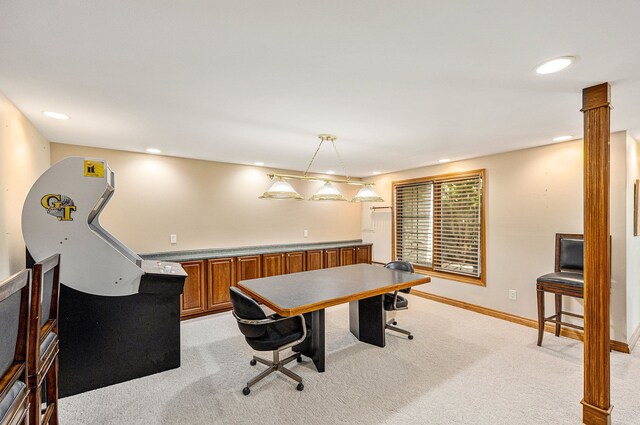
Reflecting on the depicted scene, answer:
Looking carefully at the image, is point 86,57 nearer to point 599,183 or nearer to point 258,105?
point 258,105

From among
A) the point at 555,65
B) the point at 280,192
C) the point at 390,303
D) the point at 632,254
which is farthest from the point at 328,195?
the point at 632,254

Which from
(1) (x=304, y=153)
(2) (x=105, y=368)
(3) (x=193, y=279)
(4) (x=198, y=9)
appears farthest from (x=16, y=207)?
(1) (x=304, y=153)

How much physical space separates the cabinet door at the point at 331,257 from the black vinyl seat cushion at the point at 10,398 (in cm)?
446

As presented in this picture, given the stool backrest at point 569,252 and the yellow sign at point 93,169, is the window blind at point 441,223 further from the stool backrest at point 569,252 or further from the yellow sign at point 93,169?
the yellow sign at point 93,169

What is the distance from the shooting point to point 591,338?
1.95 meters

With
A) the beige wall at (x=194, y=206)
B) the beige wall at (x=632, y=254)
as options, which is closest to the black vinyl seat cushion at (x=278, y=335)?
the beige wall at (x=194, y=206)

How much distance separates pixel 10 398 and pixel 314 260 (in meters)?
4.35

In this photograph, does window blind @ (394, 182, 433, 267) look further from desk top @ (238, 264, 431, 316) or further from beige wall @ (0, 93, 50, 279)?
beige wall @ (0, 93, 50, 279)

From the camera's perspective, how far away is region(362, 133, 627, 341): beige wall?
10.0ft

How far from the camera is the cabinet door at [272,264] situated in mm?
4611

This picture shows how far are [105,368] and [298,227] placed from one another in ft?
11.8

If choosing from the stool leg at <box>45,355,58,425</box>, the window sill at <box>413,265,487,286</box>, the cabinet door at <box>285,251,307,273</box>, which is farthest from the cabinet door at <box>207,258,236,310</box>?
the window sill at <box>413,265,487,286</box>

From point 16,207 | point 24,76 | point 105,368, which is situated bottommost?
point 105,368

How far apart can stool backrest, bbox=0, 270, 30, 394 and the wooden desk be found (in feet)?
4.64
